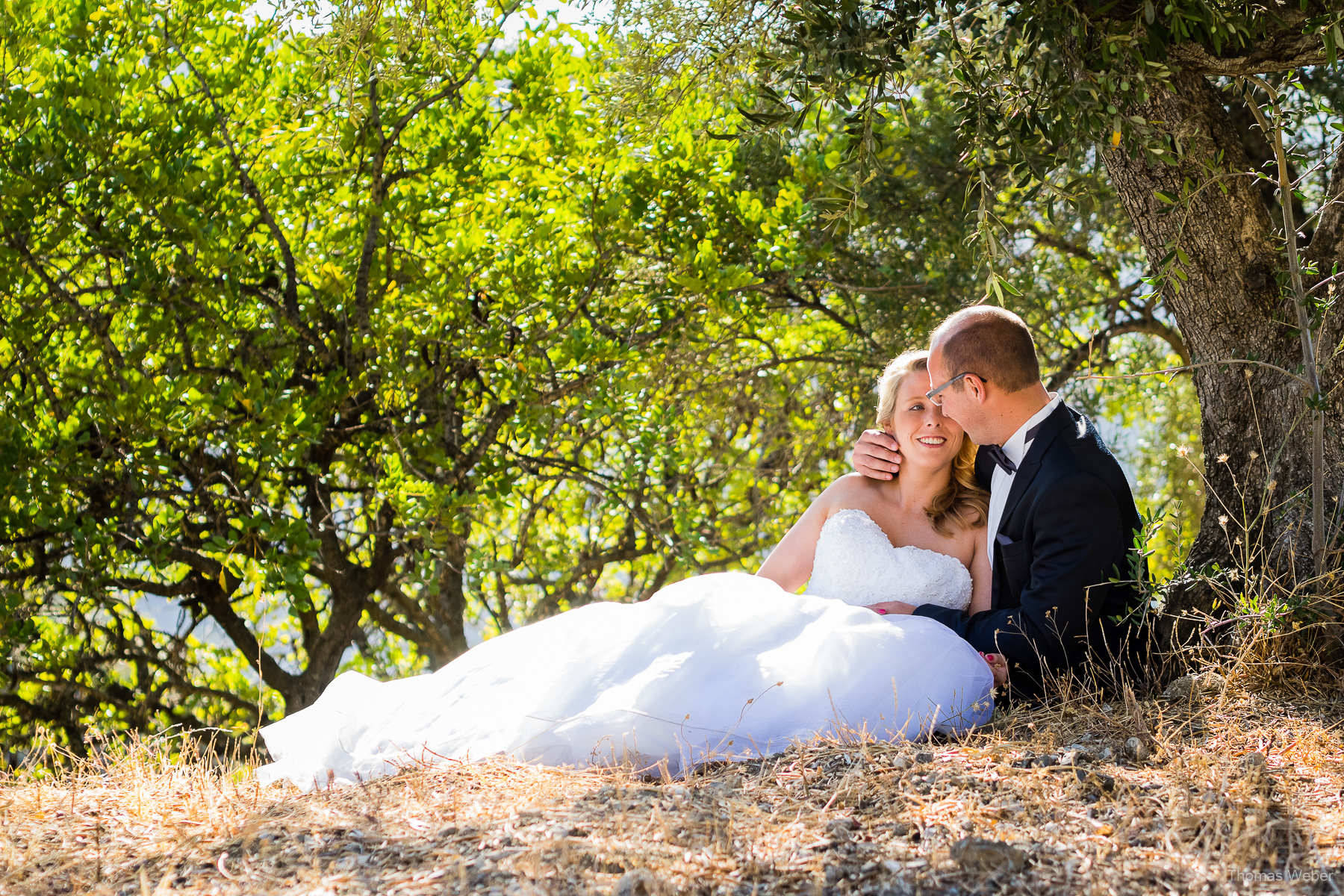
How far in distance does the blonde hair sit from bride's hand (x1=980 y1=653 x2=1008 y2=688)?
95 centimetres

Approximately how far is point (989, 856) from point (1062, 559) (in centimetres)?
157

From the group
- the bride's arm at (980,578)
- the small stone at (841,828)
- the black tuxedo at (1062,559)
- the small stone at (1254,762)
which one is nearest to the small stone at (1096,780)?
the small stone at (1254,762)

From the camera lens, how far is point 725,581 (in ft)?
11.8

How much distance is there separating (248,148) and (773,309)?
326cm

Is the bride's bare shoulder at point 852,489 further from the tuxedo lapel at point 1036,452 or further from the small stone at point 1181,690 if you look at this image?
the small stone at point 1181,690

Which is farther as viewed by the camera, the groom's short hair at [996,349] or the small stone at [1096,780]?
the groom's short hair at [996,349]

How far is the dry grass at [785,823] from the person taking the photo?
6.82ft

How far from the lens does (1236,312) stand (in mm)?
3590

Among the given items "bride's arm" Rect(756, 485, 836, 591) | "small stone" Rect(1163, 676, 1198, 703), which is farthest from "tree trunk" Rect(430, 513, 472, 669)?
"small stone" Rect(1163, 676, 1198, 703)

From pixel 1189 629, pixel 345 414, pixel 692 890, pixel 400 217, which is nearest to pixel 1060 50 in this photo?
pixel 1189 629

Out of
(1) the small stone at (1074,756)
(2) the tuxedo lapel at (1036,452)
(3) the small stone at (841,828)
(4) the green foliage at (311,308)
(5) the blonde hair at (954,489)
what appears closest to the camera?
(3) the small stone at (841,828)

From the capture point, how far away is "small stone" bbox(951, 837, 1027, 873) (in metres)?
2.05

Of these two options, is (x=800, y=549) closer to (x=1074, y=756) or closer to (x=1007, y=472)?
(x=1007, y=472)

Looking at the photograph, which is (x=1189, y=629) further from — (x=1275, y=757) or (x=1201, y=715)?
(x=1275, y=757)
